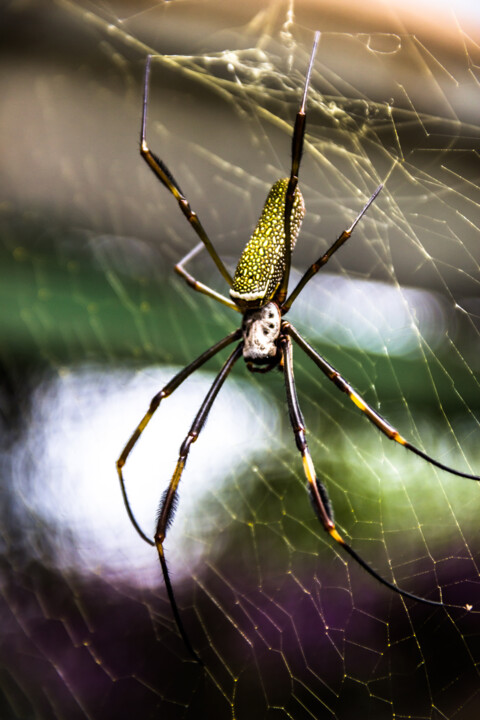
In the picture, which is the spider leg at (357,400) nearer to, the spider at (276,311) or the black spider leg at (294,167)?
the spider at (276,311)

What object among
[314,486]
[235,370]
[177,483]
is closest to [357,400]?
[314,486]

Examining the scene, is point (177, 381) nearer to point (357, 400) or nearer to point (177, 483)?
point (177, 483)

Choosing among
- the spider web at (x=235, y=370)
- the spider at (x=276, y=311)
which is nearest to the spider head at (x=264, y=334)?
the spider at (x=276, y=311)

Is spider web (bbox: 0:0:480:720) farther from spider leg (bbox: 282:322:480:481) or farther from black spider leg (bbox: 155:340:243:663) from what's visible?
black spider leg (bbox: 155:340:243:663)

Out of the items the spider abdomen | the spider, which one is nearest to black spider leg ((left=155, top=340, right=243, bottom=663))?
the spider

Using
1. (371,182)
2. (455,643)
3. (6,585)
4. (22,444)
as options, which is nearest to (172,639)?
(6,585)

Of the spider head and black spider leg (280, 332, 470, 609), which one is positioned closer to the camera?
black spider leg (280, 332, 470, 609)
